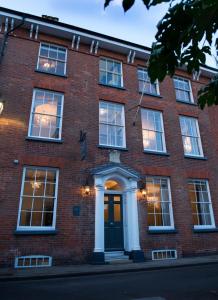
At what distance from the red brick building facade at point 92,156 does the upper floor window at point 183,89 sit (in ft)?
1.91

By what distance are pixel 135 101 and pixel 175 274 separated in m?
8.74

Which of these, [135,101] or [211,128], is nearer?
[135,101]

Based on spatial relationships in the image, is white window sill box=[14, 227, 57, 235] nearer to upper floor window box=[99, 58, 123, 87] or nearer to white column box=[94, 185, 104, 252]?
white column box=[94, 185, 104, 252]

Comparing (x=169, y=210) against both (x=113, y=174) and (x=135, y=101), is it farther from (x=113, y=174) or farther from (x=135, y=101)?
(x=135, y=101)

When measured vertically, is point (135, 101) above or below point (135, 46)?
below

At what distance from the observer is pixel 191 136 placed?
14438 mm

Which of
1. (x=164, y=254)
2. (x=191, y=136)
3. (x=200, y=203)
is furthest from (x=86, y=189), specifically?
(x=191, y=136)

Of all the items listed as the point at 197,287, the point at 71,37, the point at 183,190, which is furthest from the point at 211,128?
the point at 197,287

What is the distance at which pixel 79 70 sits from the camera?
42.5ft

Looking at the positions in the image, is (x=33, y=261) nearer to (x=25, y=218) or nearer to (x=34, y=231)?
(x=34, y=231)

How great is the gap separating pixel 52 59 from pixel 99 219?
8.35 meters

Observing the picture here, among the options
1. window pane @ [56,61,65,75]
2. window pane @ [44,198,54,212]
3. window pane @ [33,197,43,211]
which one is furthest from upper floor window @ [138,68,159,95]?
window pane @ [33,197,43,211]

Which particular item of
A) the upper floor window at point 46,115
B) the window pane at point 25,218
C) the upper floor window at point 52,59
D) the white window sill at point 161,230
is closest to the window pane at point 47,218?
the window pane at point 25,218

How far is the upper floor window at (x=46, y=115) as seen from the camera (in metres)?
11.2
